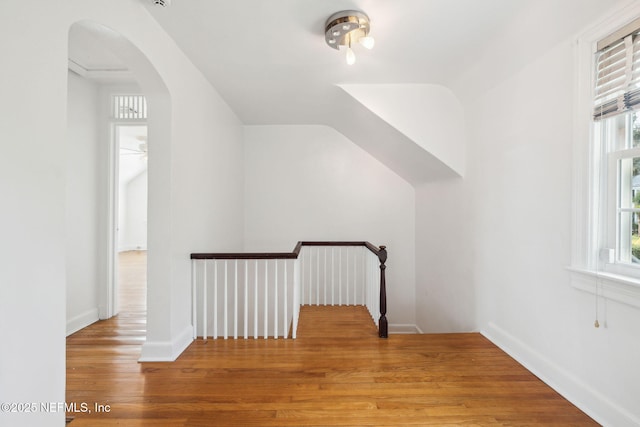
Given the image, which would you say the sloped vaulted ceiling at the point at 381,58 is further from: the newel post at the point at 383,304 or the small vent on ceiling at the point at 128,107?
the newel post at the point at 383,304

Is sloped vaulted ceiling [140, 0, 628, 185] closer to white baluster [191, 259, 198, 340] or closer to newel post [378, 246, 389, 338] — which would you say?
newel post [378, 246, 389, 338]

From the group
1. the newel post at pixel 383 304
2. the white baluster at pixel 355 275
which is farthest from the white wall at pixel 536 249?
the white baluster at pixel 355 275

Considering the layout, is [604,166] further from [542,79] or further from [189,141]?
[189,141]

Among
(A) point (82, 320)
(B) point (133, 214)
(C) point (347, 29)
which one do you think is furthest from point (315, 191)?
(B) point (133, 214)

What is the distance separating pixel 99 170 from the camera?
3.37 meters

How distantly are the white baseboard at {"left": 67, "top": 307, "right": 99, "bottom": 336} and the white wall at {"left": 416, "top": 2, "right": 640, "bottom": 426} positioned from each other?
4.13m

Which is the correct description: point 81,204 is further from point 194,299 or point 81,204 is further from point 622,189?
point 622,189

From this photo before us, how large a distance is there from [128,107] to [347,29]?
292 cm

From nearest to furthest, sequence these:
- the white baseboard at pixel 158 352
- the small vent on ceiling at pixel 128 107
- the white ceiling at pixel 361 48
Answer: the white ceiling at pixel 361 48 → the white baseboard at pixel 158 352 → the small vent on ceiling at pixel 128 107

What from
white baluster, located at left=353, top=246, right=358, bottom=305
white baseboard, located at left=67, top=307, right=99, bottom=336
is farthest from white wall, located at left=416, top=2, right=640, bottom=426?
white baseboard, located at left=67, top=307, right=99, bottom=336

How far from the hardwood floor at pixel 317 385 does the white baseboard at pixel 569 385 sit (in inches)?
2.2

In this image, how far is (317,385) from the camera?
1.94 metres

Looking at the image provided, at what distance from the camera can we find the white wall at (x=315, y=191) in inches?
182

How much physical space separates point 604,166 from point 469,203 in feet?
4.53
